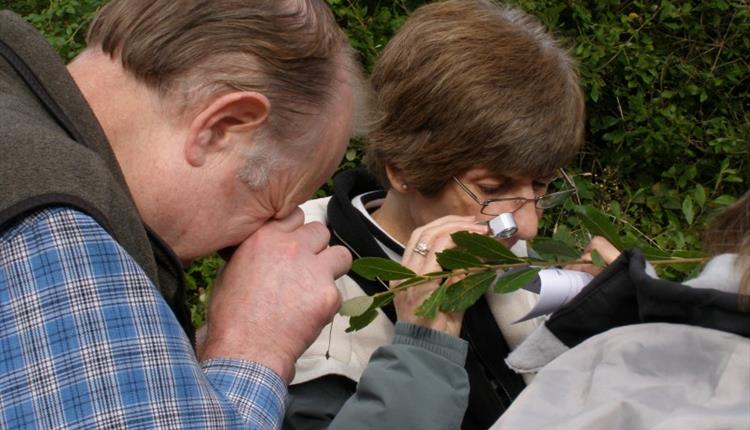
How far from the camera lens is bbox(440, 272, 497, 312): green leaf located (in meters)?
2.41

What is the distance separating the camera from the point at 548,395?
5.12 ft

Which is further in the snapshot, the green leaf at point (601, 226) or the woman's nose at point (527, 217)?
the woman's nose at point (527, 217)

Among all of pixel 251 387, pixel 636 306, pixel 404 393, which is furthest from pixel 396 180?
pixel 636 306

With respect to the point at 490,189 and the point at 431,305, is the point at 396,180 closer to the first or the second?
the point at 490,189

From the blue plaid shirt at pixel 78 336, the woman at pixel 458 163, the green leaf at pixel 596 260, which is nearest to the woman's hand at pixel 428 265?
the woman at pixel 458 163

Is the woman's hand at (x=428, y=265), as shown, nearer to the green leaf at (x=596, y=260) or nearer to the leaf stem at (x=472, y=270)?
the leaf stem at (x=472, y=270)

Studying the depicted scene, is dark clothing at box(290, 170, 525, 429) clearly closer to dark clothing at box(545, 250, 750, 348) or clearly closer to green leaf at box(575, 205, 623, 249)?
green leaf at box(575, 205, 623, 249)

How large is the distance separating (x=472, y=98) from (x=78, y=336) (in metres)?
1.58

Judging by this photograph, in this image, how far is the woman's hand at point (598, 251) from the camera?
2.57m

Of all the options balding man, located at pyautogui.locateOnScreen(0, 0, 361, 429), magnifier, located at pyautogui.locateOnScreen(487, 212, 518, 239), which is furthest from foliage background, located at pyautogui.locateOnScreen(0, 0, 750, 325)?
balding man, located at pyautogui.locateOnScreen(0, 0, 361, 429)

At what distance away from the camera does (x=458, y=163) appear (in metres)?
2.89

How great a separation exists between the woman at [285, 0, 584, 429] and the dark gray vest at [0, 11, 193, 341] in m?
0.81

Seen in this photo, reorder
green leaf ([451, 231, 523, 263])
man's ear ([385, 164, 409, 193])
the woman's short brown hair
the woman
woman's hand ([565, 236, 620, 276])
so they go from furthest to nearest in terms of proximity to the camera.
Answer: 1. man's ear ([385, 164, 409, 193])
2. the woman's short brown hair
3. the woman
4. woman's hand ([565, 236, 620, 276])
5. green leaf ([451, 231, 523, 263])

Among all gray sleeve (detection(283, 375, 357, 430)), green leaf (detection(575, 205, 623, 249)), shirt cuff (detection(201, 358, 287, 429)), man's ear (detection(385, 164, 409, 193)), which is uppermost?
green leaf (detection(575, 205, 623, 249))
